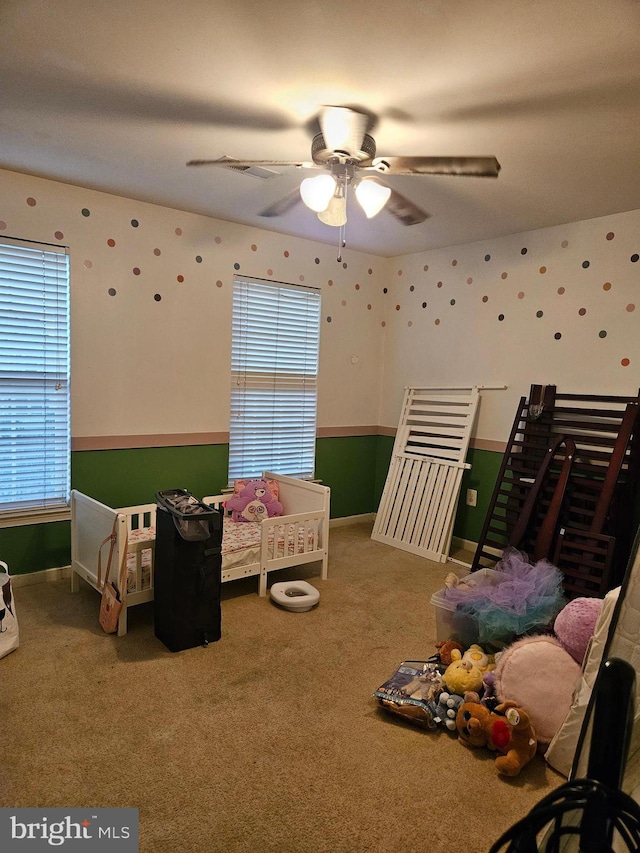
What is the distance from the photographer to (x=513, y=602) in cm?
253

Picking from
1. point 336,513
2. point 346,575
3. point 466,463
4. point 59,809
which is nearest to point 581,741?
point 59,809

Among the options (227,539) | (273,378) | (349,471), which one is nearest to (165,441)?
(227,539)

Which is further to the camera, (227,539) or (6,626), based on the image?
(227,539)

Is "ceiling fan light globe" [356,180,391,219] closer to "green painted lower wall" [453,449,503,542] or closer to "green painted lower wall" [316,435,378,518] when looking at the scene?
"green painted lower wall" [453,449,503,542]

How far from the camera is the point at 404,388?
4.80m

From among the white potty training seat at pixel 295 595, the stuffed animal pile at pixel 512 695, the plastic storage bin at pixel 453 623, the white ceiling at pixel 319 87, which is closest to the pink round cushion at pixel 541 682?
the stuffed animal pile at pixel 512 695

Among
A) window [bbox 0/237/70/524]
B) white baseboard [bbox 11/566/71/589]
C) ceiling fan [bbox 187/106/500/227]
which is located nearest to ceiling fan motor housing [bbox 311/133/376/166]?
ceiling fan [bbox 187/106/500/227]

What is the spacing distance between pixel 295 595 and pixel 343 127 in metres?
2.46

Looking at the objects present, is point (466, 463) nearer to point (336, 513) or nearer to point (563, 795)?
point (336, 513)

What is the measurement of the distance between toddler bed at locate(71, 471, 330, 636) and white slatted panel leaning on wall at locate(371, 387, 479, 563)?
979 mm

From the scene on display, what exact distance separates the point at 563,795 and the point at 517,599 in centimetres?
208

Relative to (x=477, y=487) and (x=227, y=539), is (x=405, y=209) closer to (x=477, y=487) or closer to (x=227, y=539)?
(x=227, y=539)

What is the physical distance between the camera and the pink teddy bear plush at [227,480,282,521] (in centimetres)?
379

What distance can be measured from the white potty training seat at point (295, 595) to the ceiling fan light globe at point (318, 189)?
211 cm
